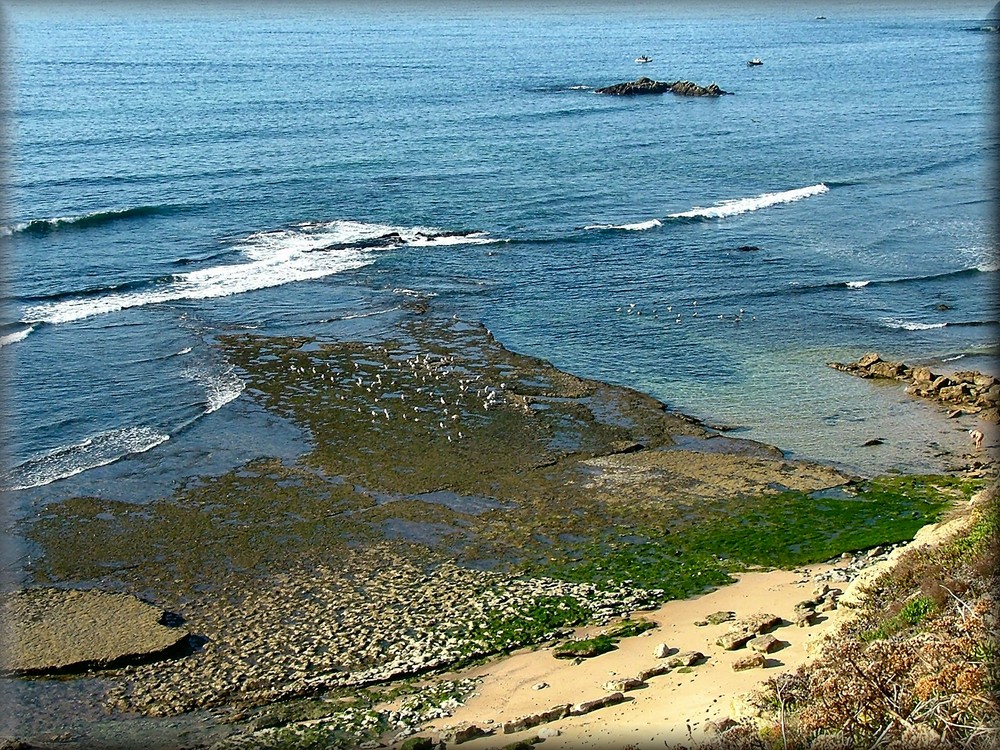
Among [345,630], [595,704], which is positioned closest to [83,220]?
[345,630]

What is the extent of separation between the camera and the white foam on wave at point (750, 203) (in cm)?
5175

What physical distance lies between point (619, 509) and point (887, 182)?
40.4 meters

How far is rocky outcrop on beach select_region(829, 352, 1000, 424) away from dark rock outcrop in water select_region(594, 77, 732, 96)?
201 ft

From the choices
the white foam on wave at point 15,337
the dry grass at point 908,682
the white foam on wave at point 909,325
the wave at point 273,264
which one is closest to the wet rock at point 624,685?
the dry grass at point 908,682

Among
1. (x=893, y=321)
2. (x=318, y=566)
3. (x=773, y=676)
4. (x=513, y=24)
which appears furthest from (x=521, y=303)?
(x=513, y=24)

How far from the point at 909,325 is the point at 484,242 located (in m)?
18.0

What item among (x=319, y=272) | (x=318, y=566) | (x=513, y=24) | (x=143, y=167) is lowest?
(x=318, y=566)

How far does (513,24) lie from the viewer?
16550cm

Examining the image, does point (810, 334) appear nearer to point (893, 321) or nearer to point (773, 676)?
point (893, 321)

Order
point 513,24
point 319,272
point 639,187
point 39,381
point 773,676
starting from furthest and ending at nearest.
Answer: point 513,24
point 639,187
point 319,272
point 39,381
point 773,676

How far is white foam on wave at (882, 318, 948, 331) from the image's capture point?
37.2m

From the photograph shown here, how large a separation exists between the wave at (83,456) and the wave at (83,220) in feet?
66.8

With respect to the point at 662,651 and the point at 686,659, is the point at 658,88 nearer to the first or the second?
the point at 662,651

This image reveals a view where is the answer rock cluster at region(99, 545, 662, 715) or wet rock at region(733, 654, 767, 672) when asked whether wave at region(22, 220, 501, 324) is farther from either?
wet rock at region(733, 654, 767, 672)
